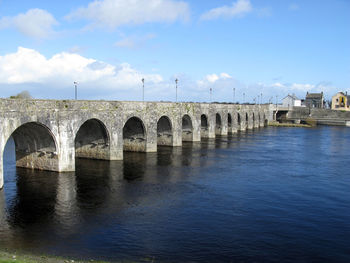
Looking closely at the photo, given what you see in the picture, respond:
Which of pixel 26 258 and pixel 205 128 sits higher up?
pixel 205 128

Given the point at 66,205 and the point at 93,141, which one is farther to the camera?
the point at 93,141

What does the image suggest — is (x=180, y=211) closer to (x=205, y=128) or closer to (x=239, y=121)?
(x=205, y=128)

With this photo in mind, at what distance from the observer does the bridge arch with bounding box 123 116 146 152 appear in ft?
179

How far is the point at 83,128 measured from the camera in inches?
1901

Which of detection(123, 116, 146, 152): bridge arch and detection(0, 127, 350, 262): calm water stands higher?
detection(123, 116, 146, 152): bridge arch

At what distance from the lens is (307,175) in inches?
1703

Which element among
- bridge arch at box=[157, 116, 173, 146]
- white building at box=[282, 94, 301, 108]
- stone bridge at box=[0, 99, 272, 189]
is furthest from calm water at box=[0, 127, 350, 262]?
white building at box=[282, 94, 301, 108]

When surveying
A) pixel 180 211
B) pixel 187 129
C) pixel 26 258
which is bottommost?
pixel 180 211

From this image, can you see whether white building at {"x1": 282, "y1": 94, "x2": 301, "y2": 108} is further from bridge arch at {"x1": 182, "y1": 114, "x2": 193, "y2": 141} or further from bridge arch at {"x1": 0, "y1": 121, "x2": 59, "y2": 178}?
bridge arch at {"x1": 0, "y1": 121, "x2": 59, "y2": 178}

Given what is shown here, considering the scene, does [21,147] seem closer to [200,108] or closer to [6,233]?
[6,233]

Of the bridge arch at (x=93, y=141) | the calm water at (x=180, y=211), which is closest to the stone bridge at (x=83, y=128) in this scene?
the bridge arch at (x=93, y=141)

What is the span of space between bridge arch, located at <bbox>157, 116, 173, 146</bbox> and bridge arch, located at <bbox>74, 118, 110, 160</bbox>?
17.6 metres

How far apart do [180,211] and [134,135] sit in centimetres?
2946

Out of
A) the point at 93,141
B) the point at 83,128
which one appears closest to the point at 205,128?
the point at 93,141
